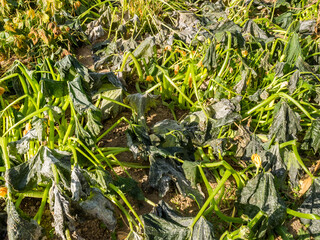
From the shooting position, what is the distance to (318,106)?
2404 mm

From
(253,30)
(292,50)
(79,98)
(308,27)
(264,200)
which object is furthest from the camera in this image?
(308,27)

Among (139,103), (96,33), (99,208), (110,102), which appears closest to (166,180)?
(99,208)

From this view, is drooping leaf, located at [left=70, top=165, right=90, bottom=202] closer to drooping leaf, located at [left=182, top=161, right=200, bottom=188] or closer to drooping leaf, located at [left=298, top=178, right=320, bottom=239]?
drooping leaf, located at [left=182, top=161, right=200, bottom=188]

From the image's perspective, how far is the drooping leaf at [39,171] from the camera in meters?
1.35

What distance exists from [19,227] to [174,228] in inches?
27.5

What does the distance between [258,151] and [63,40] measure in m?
2.09

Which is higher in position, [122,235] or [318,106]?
[318,106]

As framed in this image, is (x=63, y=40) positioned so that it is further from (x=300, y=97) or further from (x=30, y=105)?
(x=300, y=97)

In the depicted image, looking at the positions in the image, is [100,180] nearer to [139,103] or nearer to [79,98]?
[79,98]

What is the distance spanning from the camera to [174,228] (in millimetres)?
1359

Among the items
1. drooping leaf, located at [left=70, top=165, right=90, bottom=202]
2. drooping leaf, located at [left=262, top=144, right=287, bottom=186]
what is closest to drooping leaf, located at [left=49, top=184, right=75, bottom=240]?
drooping leaf, located at [left=70, top=165, right=90, bottom=202]

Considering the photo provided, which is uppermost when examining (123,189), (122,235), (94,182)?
(94,182)

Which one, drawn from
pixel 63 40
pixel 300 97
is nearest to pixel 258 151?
pixel 300 97

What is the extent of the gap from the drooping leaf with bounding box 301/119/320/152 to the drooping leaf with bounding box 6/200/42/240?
1.74 meters
